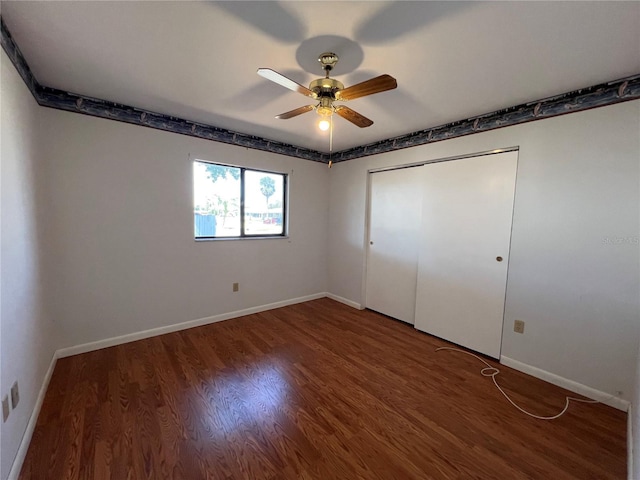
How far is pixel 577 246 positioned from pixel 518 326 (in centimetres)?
85

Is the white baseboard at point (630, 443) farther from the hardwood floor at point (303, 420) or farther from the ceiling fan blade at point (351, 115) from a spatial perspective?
the ceiling fan blade at point (351, 115)

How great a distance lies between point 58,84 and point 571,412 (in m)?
4.70

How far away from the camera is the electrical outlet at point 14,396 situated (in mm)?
1355

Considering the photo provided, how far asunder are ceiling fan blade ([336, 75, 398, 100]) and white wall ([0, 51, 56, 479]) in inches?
73.5

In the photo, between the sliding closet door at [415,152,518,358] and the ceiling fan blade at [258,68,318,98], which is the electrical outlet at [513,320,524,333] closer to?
the sliding closet door at [415,152,518,358]

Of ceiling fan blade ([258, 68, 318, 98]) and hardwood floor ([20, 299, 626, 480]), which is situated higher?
ceiling fan blade ([258, 68, 318, 98])

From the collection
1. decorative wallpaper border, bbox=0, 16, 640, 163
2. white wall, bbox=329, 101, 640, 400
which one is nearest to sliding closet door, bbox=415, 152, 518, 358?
white wall, bbox=329, 101, 640, 400

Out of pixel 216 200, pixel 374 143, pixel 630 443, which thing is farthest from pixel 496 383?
pixel 216 200

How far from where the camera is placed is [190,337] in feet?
9.53

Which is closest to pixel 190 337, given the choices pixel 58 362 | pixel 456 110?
pixel 58 362

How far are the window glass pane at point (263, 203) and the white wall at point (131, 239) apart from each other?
0.62ft

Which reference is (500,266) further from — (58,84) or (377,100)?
(58,84)

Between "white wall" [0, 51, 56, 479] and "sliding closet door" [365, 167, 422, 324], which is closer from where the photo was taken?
"white wall" [0, 51, 56, 479]

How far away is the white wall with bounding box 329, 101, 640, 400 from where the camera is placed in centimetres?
193
